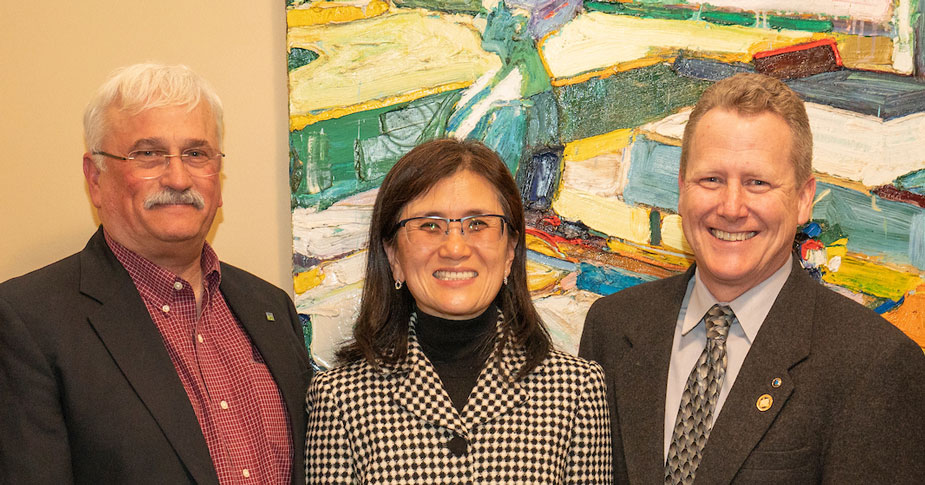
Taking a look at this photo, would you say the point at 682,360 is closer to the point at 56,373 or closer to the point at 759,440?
the point at 759,440

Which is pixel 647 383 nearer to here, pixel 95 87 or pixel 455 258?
pixel 455 258

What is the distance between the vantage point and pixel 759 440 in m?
1.81

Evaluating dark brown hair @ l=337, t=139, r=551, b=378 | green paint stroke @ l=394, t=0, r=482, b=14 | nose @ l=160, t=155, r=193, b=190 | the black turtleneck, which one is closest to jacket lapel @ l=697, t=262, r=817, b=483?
dark brown hair @ l=337, t=139, r=551, b=378

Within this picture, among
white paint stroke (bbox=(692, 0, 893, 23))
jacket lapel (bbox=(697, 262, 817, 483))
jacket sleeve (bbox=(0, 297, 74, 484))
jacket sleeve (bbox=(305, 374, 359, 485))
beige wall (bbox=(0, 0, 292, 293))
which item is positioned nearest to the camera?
jacket sleeve (bbox=(0, 297, 74, 484))

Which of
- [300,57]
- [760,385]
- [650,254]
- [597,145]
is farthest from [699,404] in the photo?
[300,57]

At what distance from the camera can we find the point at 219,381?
199 centimetres

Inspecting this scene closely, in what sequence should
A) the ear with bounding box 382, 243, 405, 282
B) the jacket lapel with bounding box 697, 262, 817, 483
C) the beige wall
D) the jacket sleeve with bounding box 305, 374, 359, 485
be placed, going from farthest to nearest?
the beige wall → the ear with bounding box 382, 243, 405, 282 → the jacket sleeve with bounding box 305, 374, 359, 485 → the jacket lapel with bounding box 697, 262, 817, 483

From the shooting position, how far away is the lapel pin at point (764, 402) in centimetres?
183

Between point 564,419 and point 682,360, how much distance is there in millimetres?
357

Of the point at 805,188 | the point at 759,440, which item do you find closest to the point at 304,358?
the point at 759,440

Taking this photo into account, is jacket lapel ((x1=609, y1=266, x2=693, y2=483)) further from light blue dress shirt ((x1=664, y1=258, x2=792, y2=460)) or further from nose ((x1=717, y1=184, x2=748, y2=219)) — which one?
nose ((x1=717, y1=184, x2=748, y2=219))

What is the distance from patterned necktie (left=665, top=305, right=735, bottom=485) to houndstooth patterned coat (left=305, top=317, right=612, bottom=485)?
171mm

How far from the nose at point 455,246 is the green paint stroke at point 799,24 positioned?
1.24 metres

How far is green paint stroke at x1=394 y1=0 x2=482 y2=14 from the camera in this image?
252cm
